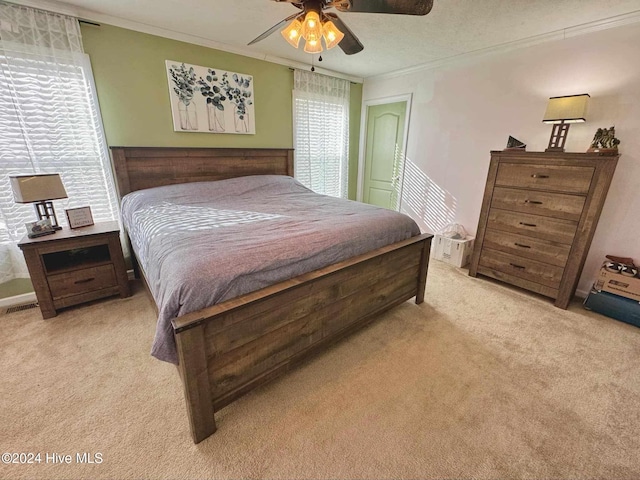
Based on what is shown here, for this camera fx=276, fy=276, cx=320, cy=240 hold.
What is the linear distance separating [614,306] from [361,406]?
2.32m

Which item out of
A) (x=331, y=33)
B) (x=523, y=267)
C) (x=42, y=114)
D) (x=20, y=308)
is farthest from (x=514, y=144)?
(x=20, y=308)

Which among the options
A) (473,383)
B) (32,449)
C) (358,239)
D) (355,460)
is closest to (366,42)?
(358,239)

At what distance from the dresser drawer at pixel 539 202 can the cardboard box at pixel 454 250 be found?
66 centimetres

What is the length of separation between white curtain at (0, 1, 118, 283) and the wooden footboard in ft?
7.30

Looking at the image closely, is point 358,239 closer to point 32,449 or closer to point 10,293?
point 32,449

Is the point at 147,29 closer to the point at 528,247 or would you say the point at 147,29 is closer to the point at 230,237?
the point at 230,237

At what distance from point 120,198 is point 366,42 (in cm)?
284

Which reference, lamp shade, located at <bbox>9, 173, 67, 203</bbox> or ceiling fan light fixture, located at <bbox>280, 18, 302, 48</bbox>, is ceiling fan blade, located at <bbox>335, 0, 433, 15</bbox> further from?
lamp shade, located at <bbox>9, 173, 67, 203</bbox>

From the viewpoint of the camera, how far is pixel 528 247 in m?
2.55

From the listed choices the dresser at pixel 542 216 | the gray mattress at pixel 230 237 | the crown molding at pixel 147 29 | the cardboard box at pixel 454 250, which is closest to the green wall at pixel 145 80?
the crown molding at pixel 147 29

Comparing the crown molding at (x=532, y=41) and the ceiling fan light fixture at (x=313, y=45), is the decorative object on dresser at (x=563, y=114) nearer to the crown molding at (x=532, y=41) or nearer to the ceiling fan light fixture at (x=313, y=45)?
the crown molding at (x=532, y=41)

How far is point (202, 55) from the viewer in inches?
111

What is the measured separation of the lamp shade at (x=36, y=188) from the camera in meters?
1.95

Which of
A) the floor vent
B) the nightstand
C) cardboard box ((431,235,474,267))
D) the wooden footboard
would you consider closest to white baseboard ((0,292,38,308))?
the floor vent
